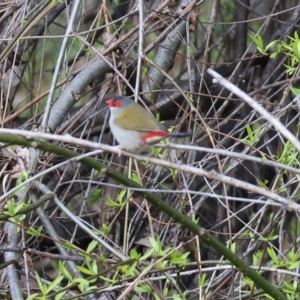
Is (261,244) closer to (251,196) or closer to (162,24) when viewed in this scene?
(251,196)

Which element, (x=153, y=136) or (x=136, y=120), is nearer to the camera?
(x=153, y=136)

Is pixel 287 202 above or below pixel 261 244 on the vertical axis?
above

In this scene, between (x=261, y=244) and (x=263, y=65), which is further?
(x=263, y=65)

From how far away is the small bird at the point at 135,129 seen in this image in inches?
105

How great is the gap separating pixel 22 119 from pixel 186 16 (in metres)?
1.37

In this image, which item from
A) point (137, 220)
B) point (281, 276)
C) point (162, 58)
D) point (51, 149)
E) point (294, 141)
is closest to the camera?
point (294, 141)

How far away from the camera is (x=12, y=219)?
9.50ft

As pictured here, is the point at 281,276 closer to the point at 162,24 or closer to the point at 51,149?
the point at 162,24

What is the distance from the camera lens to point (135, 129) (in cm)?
271

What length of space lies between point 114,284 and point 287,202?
0.95 meters

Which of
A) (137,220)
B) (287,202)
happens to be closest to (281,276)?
(137,220)

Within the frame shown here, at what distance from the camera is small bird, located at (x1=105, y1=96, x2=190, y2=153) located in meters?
2.66

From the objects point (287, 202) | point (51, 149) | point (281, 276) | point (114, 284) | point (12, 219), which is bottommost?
point (281, 276)

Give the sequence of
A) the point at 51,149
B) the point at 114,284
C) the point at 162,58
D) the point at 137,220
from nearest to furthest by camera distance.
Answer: the point at 51,149
the point at 114,284
the point at 137,220
the point at 162,58
